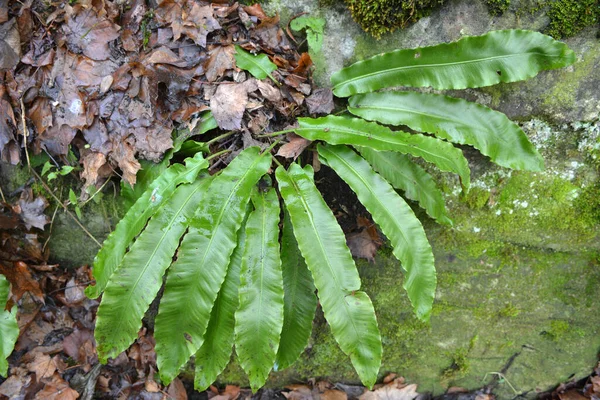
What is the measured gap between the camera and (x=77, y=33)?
2229mm

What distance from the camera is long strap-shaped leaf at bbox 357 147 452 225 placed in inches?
80.4

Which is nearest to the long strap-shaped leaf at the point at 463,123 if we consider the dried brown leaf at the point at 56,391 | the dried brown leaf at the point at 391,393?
the dried brown leaf at the point at 391,393

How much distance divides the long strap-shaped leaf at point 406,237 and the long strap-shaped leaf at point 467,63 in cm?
50

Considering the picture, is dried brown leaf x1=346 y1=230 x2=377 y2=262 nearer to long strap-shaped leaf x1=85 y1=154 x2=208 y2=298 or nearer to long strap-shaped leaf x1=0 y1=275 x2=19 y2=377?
long strap-shaped leaf x1=85 y1=154 x2=208 y2=298

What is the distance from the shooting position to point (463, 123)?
197 centimetres

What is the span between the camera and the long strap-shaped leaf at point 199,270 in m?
1.89

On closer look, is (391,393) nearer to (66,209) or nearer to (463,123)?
(463,123)

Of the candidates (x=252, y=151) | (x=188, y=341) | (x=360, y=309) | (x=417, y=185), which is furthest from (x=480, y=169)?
(x=188, y=341)

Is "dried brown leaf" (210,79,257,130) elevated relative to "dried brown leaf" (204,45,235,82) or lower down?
lower down

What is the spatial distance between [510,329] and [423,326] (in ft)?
1.69

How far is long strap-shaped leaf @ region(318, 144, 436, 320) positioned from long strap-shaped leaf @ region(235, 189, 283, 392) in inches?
19.0

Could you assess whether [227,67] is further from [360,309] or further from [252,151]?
[360,309]

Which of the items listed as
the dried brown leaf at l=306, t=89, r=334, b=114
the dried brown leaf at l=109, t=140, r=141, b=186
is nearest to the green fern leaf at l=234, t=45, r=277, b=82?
the dried brown leaf at l=306, t=89, r=334, b=114

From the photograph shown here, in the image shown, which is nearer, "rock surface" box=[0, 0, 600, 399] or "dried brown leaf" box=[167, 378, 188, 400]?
"rock surface" box=[0, 0, 600, 399]
